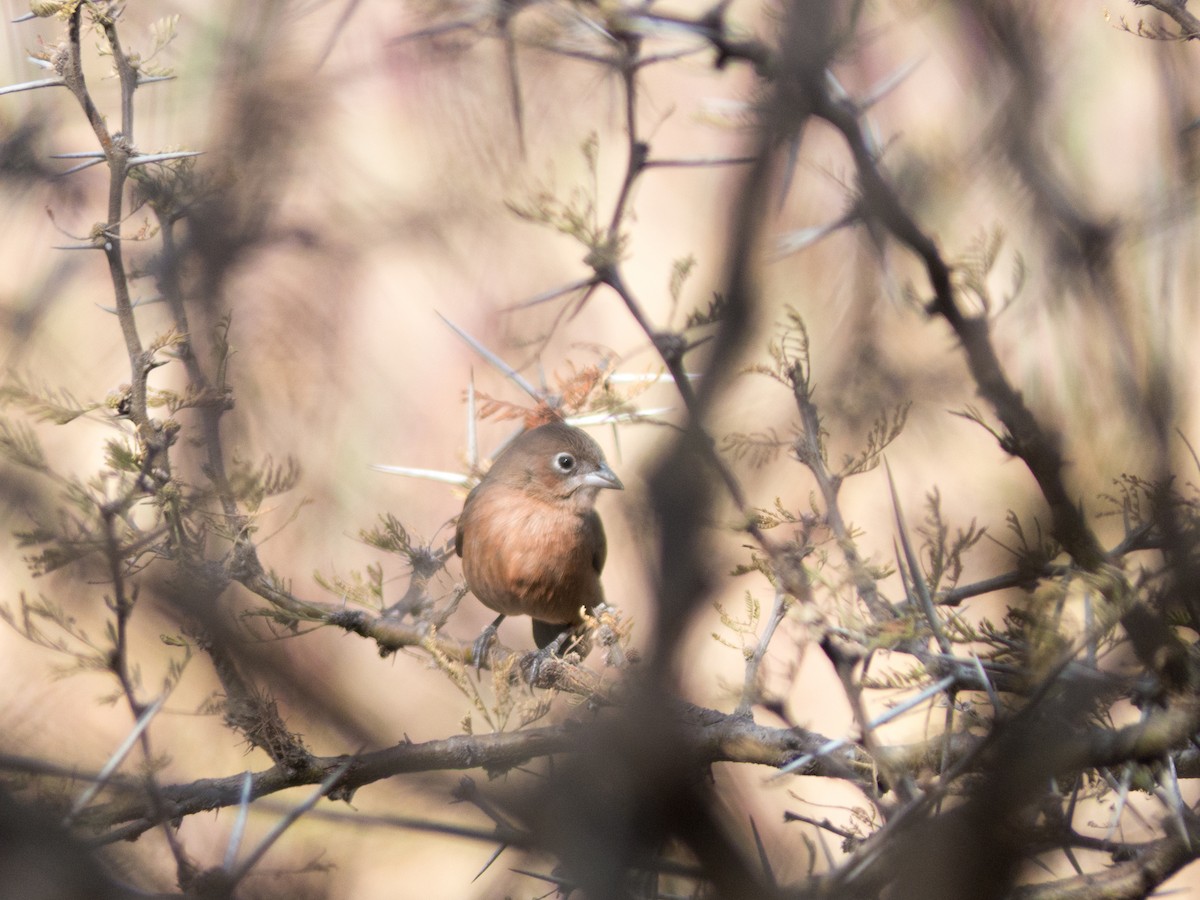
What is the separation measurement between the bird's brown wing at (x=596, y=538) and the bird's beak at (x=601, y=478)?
16 cm

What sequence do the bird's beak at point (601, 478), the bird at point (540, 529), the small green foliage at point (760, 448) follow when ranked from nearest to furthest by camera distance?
1. the small green foliage at point (760, 448)
2. the bird at point (540, 529)
3. the bird's beak at point (601, 478)

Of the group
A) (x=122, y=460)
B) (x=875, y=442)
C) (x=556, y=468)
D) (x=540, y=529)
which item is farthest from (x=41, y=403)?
(x=556, y=468)

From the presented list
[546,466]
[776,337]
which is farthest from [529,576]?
[776,337]

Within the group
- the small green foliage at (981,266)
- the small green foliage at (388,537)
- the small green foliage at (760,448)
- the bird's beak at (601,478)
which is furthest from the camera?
the bird's beak at (601,478)

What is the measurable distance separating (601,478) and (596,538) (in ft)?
0.86

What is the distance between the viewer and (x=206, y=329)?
1836 mm

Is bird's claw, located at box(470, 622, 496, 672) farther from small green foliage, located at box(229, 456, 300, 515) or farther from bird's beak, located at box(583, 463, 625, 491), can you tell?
bird's beak, located at box(583, 463, 625, 491)

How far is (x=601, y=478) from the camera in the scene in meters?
3.87

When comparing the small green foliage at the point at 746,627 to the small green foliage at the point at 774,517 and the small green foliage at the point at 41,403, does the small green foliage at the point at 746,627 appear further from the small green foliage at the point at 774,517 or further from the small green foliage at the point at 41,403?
the small green foliage at the point at 41,403

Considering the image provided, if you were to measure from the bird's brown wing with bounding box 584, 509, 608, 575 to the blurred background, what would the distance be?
505 millimetres

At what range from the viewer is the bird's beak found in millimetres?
3836

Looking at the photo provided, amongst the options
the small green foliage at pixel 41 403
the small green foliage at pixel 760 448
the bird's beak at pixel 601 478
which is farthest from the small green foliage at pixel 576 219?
the bird's beak at pixel 601 478

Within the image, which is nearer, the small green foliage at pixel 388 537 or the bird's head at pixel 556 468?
the small green foliage at pixel 388 537

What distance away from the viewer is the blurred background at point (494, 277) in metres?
1.16
